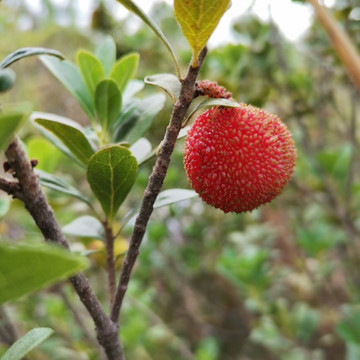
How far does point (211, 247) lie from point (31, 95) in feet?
7.50

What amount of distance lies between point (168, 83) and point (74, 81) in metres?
0.31

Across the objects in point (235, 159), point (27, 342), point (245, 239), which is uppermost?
point (235, 159)

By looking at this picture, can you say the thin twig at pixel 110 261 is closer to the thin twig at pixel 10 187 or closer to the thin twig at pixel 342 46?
the thin twig at pixel 10 187

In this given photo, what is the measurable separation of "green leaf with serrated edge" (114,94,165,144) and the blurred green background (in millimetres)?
221

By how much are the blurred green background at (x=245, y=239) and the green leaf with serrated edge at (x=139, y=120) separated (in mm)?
221

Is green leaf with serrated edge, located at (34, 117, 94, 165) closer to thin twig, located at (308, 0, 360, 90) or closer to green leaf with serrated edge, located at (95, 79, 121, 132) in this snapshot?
green leaf with serrated edge, located at (95, 79, 121, 132)

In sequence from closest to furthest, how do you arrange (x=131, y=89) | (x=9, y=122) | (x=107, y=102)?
(x=9, y=122) → (x=107, y=102) → (x=131, y=89)

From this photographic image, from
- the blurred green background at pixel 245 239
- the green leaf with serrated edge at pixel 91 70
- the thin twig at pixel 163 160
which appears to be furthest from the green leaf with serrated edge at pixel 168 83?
the blurred green background at pixel 245 239

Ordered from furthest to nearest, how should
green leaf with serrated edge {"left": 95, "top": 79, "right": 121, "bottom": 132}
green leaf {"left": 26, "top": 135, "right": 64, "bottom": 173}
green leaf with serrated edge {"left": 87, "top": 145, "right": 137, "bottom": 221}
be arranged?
green leaf {"left": 26, "top": 135, "right": 64, "bottom": 173}
green leaf with serrated edge {"left": 95, "top": 79, "right": 121, "bottom": 132}
green leaf with serrated edge {"left": 87, "top": 145, "right": 137, "bottom": 221}

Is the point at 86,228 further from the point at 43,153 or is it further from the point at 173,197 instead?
the point at 43,153

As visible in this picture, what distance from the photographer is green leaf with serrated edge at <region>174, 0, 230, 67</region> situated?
0.40 meters

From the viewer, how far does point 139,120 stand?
70 centimetres

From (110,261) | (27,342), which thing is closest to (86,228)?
(110,261)

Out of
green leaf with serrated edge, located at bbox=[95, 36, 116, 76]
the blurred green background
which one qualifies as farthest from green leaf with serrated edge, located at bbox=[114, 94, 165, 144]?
the blurred green background
